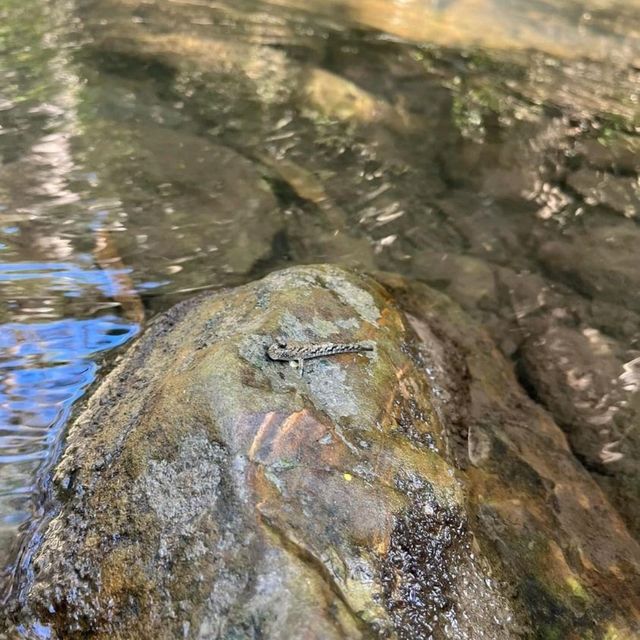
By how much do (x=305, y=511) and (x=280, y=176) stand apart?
429 cm

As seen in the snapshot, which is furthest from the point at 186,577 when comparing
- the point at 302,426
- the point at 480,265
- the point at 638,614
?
the point at 480,265

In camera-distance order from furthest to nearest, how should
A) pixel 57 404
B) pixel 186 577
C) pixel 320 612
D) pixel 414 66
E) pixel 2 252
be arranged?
pixel 414 66 → pixel 2 252 → pixel 57 404 → pixel 186 577 → pixel 320 612

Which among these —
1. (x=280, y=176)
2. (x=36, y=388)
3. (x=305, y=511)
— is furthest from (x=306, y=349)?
(x=280, y=176)

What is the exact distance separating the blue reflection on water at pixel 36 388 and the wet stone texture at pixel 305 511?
0.74 ft

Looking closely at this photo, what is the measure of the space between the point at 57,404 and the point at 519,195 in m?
4.59

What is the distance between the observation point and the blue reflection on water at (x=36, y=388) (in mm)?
3029

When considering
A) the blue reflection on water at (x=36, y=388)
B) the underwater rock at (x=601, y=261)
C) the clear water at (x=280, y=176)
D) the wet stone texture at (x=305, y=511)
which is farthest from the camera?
the underwater rock at (x=601, y=261)

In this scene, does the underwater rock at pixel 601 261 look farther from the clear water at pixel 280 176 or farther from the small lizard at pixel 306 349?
the small lizard at pixel 306 349

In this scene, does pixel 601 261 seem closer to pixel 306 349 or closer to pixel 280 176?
pixel 280 176

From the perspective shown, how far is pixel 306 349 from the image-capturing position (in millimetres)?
2945

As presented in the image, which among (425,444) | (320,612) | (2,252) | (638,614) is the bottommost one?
(2,252)

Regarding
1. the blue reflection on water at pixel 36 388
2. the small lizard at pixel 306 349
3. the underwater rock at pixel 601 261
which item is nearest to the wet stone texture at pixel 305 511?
the small lizard at pixel 306 349

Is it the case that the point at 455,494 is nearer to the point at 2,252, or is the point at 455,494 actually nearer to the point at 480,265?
the point at 480,265

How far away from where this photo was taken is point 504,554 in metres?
2.69
